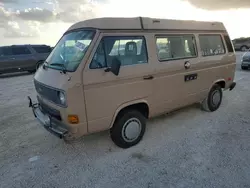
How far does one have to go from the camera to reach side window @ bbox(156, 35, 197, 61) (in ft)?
13.1

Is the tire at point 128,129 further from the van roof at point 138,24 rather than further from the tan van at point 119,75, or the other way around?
the van roof at point 138,24

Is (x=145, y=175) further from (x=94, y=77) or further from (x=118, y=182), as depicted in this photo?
(x=94, y=77)

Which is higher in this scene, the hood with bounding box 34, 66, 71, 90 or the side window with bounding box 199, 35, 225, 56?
the side window with bounding box 199, 35, 225, 56

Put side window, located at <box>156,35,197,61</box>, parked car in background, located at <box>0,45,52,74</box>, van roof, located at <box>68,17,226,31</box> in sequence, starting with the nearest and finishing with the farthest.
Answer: van roof, located at <box>68,17,226,31</box> < side window, located at <box>156,35,197,61</box> < parked car in background, located at <box>0,45,52,74</box>

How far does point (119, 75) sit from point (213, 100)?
10.6ft

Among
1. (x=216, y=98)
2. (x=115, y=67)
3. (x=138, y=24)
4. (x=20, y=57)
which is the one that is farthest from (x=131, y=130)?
(x=20, y=57)

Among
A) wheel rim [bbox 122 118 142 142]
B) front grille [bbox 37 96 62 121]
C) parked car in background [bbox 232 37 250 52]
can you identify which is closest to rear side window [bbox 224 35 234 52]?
wheel rim [bbox 122 118 142 142]

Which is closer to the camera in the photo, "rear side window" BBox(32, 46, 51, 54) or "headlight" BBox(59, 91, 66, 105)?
"headlight" BBox(59, 91, 66, 105)

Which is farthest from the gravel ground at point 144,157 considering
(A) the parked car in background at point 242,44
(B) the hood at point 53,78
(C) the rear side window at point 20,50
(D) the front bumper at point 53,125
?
(A) the parked car in background at point 242,44

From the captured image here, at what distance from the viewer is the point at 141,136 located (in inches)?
159

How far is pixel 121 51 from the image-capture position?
350cm

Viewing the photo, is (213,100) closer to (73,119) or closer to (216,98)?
(216,98)

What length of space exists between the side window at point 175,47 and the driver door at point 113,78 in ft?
1.32

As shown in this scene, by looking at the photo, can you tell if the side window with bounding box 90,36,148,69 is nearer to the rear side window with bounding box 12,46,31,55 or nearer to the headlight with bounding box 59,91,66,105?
the headlight with bounding box 59,91,66,105
